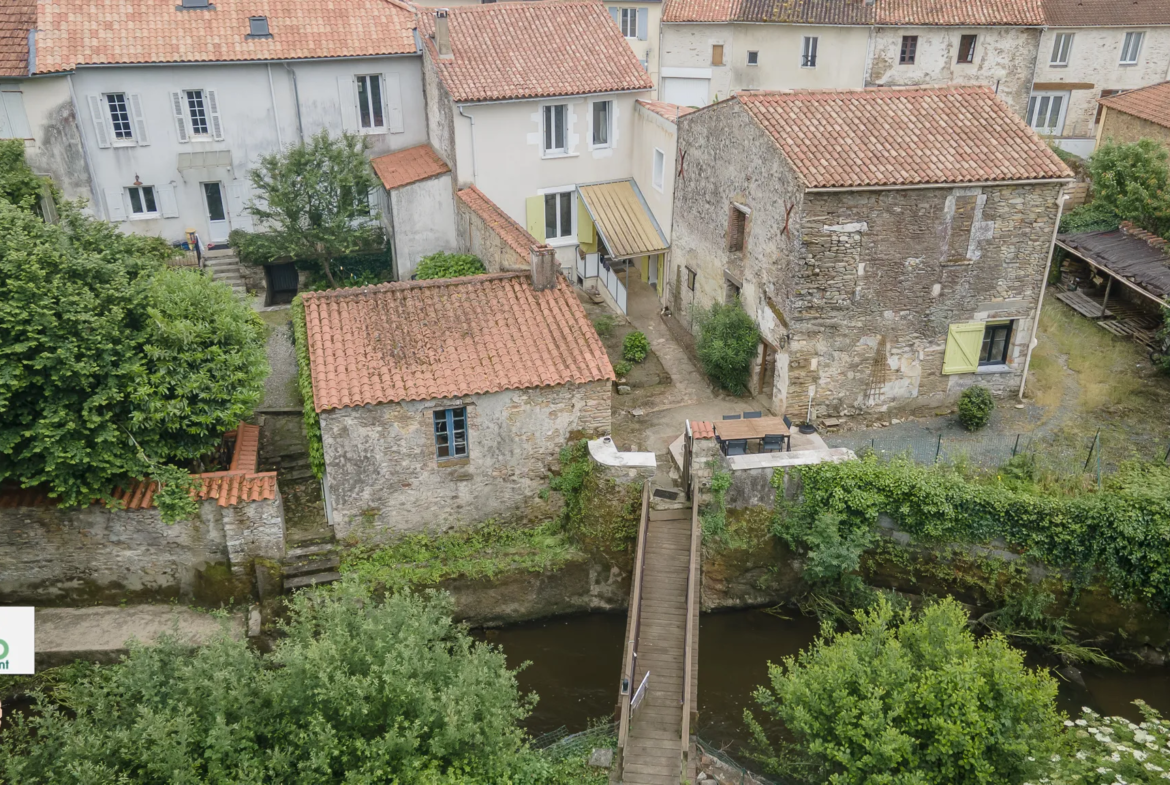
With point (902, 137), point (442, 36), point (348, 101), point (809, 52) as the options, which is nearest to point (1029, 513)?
point (902, 137)

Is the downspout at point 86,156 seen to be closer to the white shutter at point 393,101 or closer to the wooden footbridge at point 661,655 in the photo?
the white shutter at point 393,101

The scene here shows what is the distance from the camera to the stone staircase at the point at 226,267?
30486 mm

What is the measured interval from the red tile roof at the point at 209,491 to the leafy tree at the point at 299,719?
173 inches

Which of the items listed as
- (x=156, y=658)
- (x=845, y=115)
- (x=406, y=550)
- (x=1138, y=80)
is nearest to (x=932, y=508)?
(x=845, y=115)

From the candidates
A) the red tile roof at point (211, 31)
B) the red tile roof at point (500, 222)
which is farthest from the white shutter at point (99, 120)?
the red tile roof at point (500, 222)

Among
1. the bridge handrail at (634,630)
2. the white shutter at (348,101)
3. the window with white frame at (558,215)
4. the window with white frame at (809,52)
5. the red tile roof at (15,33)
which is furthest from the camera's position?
the window with white frame at (809,52)

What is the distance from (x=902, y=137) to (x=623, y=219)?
1013 cm

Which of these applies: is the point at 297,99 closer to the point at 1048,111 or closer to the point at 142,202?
the point at 142,202

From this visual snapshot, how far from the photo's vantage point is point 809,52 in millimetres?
37812

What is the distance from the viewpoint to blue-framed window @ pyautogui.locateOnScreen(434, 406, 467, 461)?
63.8ft

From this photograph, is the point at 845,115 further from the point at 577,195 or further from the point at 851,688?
the point at 851,688

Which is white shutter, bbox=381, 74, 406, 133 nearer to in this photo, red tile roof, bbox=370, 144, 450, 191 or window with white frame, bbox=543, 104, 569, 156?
red tile roof, bbox=370, 144, 450, 191

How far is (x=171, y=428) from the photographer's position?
57.6 feet

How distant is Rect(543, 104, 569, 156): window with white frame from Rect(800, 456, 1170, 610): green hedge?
15.0m
